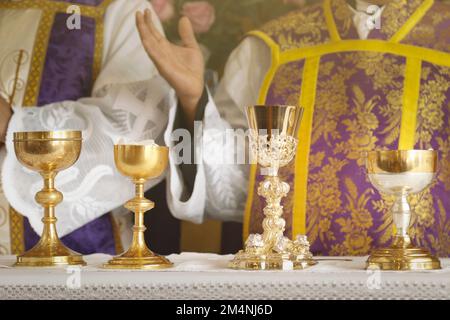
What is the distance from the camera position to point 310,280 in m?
1.26

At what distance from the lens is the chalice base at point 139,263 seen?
54.2 inches

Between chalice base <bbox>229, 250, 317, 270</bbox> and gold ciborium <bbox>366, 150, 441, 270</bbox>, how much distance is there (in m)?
0.11

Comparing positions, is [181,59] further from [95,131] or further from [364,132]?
[364,132]

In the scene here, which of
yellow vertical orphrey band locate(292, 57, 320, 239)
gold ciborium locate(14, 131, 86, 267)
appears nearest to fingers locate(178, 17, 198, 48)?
yellow vertical orphrey band locate(292, 57, 320, 239)

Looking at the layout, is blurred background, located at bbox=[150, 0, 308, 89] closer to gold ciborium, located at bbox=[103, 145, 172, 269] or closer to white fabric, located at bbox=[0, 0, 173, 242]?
white fabric, located at bbox=[0, 0, 173, 242]

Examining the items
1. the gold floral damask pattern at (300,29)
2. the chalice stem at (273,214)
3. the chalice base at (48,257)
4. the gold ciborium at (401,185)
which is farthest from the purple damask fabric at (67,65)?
the gold ciborium at (401,185)

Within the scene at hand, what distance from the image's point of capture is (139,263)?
1.38 meters

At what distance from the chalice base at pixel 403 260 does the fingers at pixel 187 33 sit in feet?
2.01

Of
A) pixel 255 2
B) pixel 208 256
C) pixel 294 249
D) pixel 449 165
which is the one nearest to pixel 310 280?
pixel 294 249

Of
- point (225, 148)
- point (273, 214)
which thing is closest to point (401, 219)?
point (273, 214)

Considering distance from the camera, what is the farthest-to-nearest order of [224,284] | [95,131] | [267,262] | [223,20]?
1. [223,20]
2. [95,131]
3. [267,262]
4. [224,284]

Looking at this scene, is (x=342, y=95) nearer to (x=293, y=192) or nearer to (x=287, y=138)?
(x=293, y=192)

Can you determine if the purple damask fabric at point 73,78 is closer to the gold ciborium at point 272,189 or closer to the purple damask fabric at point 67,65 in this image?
the purple damask fabric at point 67,65

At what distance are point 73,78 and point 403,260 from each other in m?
0.83
